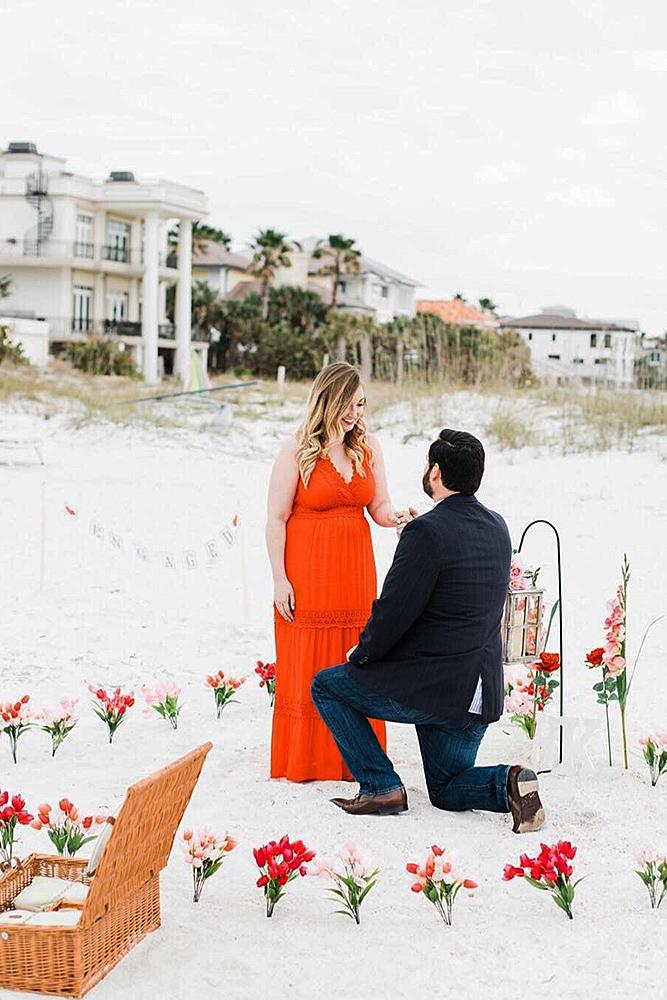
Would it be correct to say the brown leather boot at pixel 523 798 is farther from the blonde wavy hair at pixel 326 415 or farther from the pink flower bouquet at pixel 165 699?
the pink flower bouquet at pixel 165 699

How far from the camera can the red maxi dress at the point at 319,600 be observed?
5.31 m

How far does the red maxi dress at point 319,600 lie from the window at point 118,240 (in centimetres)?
4561

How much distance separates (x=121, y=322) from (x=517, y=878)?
4609 centimetres

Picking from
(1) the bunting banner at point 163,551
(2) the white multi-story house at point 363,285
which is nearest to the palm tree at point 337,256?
(2) the white multi-story house at point 363,285

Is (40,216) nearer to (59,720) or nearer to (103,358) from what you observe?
(103,358)

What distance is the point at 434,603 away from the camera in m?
4.73

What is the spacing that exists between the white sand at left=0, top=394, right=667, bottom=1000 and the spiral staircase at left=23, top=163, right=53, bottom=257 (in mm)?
36439

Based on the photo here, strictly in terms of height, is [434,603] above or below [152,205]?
below

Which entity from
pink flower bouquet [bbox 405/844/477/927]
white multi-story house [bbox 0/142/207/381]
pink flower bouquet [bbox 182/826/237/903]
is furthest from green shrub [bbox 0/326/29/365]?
pink flower bouquet [bbox 405/844/477/927]

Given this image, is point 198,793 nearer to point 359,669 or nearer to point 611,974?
point 359,669

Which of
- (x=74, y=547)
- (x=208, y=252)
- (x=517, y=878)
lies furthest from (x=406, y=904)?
(x=208, y=252)

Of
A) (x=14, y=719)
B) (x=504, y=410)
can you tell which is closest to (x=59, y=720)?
(x=14, y=719)

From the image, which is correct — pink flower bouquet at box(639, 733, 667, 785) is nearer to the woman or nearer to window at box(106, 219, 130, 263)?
the woman

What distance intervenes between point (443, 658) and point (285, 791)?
933 millimetres
